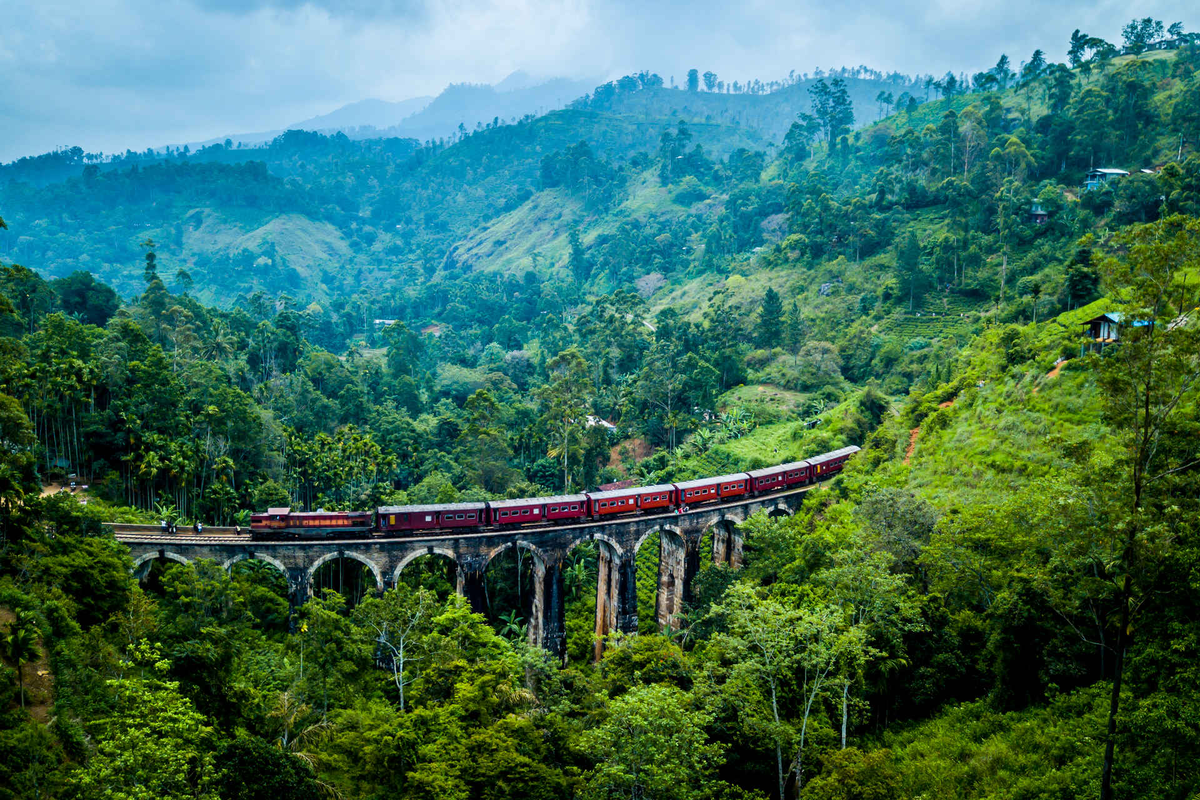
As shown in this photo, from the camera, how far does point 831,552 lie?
3100cm

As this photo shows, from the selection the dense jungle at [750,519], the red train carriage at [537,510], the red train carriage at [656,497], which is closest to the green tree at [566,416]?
the dense jungle at [750,519]

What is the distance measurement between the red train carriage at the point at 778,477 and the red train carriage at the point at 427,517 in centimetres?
1503

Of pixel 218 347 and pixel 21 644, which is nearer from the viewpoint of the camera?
pixel 21 644

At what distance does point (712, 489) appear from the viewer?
41188 millimetres

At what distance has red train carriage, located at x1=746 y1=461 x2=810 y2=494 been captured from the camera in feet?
140

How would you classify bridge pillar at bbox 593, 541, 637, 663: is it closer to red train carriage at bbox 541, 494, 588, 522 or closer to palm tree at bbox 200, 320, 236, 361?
red train carriage at bbox 541, 494, 588, 522

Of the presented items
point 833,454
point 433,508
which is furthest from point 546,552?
point 833,454

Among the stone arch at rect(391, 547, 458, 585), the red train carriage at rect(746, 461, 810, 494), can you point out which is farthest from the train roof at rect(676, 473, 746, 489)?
the stone arch at rect(391, 547, 458, 585)

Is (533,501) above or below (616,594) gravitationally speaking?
above

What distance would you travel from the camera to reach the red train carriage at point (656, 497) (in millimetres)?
39750

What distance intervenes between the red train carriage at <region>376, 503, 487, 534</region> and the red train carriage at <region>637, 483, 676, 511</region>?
804 cm

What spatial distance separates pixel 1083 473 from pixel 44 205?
634 feet

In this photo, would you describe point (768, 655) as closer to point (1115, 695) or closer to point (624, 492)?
point (1115, 695)

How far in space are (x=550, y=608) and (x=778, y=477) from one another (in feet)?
47.8
